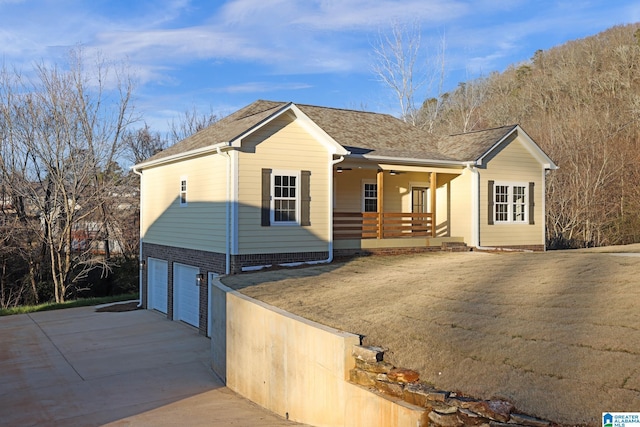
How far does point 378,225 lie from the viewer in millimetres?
18484

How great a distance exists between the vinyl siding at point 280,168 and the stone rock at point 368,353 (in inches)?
336

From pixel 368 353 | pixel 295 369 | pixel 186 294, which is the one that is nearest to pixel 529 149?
pixel 186 294

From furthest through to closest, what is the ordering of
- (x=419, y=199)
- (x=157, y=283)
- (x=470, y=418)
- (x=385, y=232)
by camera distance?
(x=157, y=283), (x=419, y=199), (x=385, y=232), (x=470, y=418)

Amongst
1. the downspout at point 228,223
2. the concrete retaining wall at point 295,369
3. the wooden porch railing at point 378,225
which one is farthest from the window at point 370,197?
the concrete retaining wall at point 295,369

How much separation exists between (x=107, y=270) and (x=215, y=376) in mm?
19012

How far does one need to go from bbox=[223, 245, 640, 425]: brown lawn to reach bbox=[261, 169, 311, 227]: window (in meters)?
3.83

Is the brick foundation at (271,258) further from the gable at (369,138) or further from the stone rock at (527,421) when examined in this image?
the stone rock at (527,421)

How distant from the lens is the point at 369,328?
7941mm

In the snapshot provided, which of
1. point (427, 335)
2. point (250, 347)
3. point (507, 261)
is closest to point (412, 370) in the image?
Result: point (427, 335)

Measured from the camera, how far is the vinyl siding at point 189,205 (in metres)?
16.1

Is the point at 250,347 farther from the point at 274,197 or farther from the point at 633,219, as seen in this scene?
the point at 633,219

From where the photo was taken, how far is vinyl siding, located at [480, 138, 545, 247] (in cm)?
1992

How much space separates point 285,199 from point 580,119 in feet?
91.5

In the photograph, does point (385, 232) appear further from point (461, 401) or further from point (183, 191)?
point (461, 401)
